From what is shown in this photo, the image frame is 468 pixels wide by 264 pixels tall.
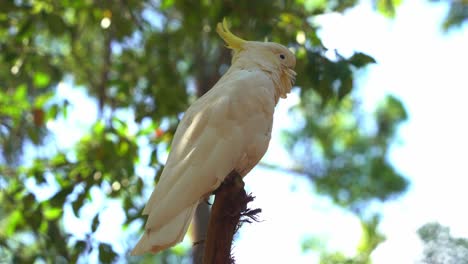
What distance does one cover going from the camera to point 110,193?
409cm

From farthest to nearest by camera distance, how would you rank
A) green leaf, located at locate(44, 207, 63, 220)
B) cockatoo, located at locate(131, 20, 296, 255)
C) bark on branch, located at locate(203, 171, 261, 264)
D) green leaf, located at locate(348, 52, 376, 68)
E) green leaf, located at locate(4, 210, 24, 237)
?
green leaf, located at locate(4, 210, 24, 237) → green leaf, located at locate(44, 207, 63, 220) → green leaf, located at locate(348, 52, 376, 68) → cockatoo, located at locate(131, 20, 296, 255) → bark on branch, located at locate(203, 171, 261, 264)

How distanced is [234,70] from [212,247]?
1.00 metres

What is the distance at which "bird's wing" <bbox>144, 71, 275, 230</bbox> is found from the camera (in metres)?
2.57

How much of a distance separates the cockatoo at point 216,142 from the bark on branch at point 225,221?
0.13 meters

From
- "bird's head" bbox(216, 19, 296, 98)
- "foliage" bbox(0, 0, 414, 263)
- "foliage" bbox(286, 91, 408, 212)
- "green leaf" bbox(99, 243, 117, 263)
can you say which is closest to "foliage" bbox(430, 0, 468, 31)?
"foliage" bbox(286, 91, 408, 212)

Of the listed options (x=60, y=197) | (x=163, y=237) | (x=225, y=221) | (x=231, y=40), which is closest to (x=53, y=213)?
(x=60, y=197)

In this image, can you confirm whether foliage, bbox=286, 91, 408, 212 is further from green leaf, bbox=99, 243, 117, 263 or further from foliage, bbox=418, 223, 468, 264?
foliage, bbox=418, 223, 468, 264

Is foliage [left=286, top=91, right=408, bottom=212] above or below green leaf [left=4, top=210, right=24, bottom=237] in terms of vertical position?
above

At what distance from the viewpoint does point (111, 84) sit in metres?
4.60

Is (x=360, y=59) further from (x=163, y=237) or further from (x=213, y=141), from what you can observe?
(x=163, y=237)

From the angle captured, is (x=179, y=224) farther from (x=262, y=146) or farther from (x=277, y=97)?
(x=277, y=97)

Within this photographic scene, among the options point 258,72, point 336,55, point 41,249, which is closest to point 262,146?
point 258,72

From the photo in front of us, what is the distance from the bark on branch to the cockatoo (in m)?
0.13

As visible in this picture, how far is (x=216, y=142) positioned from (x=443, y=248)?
0.95 metres
